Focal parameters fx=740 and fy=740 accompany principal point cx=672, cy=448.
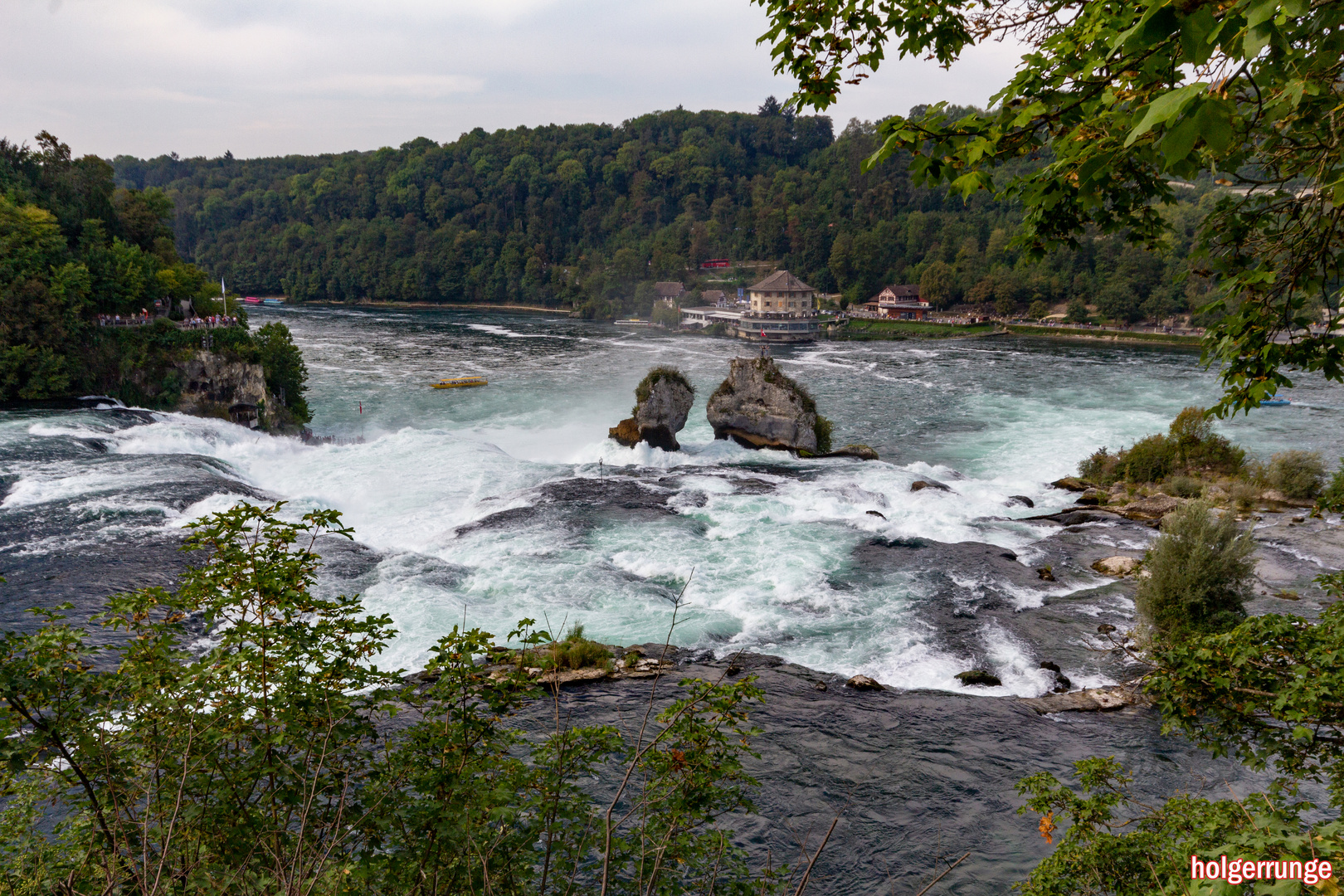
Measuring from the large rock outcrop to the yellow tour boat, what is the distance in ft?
70.6

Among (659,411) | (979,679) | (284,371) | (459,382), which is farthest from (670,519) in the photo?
(459,382)

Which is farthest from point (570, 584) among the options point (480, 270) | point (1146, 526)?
point (480, 270)

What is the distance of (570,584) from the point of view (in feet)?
60.9

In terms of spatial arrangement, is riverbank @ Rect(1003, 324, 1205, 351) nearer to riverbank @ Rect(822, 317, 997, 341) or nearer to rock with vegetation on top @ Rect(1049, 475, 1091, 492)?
riverbank @ Rect(822, 317, 997, 341)

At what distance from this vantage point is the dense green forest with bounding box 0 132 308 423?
32.4 m

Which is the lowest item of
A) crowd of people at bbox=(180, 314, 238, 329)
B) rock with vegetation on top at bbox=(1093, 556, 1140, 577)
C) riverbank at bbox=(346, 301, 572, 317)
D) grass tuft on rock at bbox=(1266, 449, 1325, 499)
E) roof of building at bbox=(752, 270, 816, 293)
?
rock with vegetation on top at bbox=(1093, 556, 1140, 577)

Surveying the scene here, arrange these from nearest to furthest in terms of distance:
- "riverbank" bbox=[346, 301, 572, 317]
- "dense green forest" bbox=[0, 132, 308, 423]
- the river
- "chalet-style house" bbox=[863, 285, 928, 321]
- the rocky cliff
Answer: the river → "dense green forest" bbox=[0, 132, 308, 423] → the rocky cliff → "chalet-style house" bbox=[863, 285, 928, 321] → "riverbank" bbox=[346, 301, 572, 317]

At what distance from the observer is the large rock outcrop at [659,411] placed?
32969 millimetres

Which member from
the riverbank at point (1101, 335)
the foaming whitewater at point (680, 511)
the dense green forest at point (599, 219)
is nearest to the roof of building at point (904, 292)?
the dense green forest at point (599, 219)

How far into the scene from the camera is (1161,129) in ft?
14.3

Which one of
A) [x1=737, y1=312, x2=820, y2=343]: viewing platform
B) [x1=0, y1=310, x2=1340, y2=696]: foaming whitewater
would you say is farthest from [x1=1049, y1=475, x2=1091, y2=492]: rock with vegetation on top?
[x1=737, y1=312, x2=820, y2=343]: viewing platform

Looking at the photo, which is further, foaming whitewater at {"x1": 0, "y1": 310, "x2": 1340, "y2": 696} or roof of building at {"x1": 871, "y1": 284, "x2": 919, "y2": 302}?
roof of building at {"x1": 871, "y1": 284, "x2": 919, "y2": 302}

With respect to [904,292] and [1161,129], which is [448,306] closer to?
[904,292]

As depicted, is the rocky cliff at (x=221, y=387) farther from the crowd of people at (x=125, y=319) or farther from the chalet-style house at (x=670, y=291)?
the chalet-style house at (x=670, y=291)
